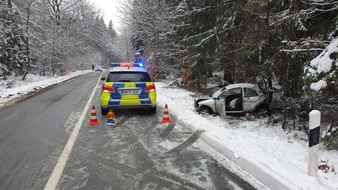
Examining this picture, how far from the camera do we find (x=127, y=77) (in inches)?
397

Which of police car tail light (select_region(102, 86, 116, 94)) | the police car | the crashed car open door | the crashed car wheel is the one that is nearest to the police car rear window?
the police car

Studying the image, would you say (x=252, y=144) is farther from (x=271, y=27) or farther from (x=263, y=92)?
(x=263, y=92)

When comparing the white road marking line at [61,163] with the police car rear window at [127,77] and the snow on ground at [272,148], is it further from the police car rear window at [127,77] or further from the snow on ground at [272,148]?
the snow on ground at [272,148]

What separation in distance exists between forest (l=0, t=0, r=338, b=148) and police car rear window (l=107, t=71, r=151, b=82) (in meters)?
3.30

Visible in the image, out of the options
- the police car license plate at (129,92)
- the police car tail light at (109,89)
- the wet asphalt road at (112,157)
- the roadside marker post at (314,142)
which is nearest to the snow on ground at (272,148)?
the roadside marker post at (314,142)

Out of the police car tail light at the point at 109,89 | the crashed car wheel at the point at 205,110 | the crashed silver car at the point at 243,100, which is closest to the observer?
the police car tail light at the point at 109,89

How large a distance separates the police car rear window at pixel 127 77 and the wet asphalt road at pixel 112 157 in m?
1.41

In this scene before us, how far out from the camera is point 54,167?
206 inches

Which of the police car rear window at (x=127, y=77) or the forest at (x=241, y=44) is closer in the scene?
the forest at (x=241, y=44)

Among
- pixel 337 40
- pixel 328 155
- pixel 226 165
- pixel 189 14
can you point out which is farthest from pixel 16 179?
pixel 189 14

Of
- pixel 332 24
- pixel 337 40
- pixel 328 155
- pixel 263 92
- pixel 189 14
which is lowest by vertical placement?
pixel 328 155

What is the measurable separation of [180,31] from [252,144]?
35.5 feet

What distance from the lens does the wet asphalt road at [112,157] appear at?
15.0 feet

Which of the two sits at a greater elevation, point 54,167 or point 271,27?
point 271,27
